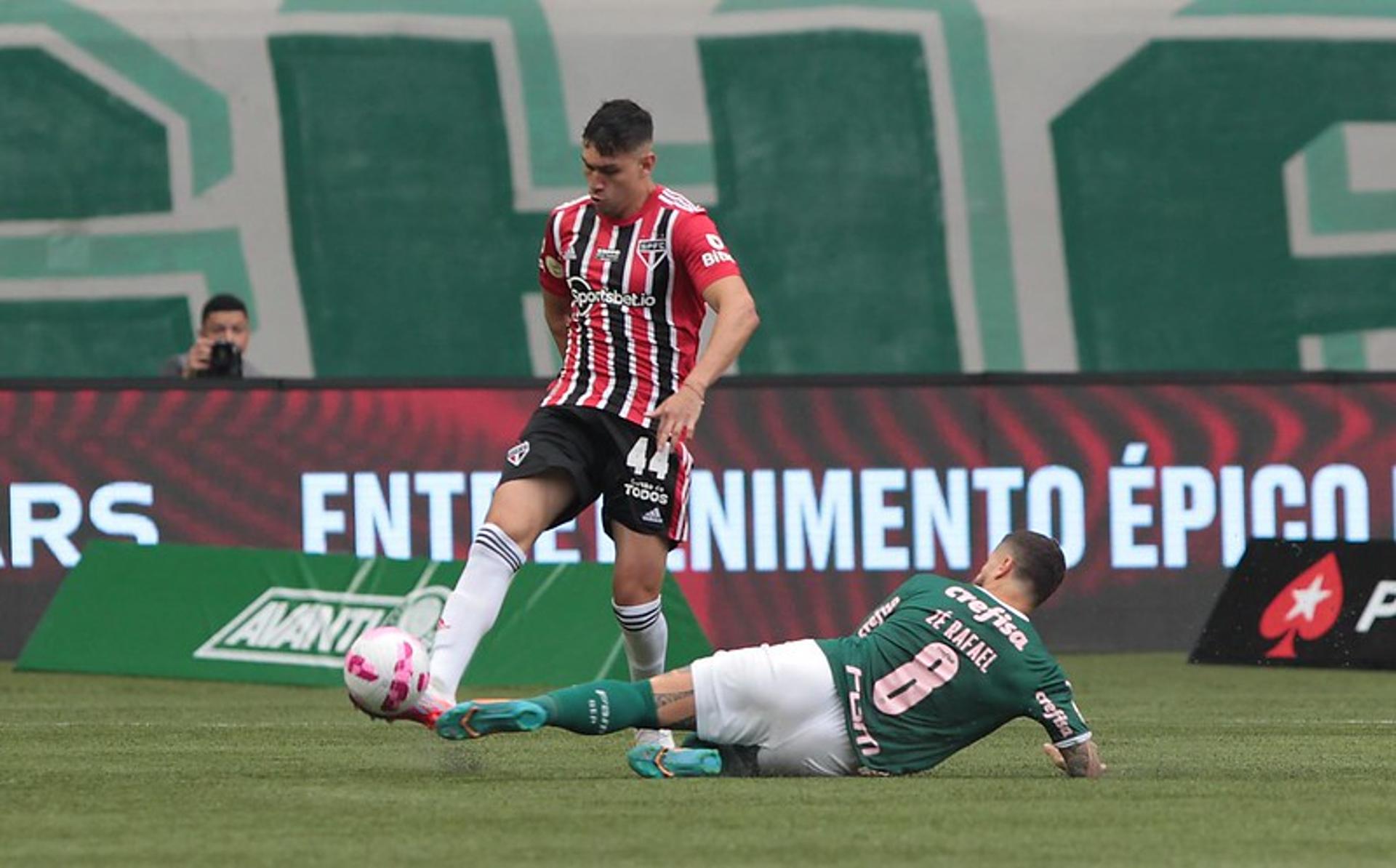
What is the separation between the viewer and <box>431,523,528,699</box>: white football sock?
25.6 ft

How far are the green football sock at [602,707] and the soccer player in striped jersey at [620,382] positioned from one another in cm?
63

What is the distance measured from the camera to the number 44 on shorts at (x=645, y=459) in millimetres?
8070

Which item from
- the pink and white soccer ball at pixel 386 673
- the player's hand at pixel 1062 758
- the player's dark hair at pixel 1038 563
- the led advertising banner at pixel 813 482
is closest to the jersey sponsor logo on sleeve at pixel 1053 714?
the player's hand at pixel 1062 758

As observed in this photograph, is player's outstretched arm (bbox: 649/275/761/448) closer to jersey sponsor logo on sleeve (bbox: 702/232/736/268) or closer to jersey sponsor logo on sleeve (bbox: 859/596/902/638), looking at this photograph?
jersey sponsor logo on sleeve (bbox: 702/232/736/268)

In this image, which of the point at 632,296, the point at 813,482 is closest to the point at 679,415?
the point at 632,296

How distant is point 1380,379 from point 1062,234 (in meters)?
4.60

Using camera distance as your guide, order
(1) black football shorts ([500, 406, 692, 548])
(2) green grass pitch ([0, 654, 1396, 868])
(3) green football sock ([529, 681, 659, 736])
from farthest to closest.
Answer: (1) black football shorts ([500, 406, 692, 548])
(3) green football sock ([529, 681, 659, 736])
(2) green grass pitch ([0, 654, 1396, 868])

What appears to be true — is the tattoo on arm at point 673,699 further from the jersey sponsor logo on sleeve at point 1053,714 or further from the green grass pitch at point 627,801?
the jersey sponsor logo on sleeve at point 1053,714

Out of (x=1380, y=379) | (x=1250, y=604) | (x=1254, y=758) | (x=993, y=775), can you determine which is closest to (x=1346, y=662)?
(x=1250, y=604)

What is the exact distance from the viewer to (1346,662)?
12820 millimetres

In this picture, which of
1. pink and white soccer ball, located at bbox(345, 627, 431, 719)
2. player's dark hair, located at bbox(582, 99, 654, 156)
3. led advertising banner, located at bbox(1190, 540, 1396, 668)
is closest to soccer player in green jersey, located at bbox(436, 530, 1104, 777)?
pink and white soccer ball, located at bbox(345, 627, 431, 719)

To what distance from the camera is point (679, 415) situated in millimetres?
7551

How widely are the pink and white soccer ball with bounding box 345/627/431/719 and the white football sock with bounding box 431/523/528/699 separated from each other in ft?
1.14

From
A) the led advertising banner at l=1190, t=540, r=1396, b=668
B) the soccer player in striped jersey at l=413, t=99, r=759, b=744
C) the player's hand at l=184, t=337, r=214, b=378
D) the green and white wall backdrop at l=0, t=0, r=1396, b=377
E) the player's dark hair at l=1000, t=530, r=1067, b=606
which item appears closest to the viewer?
the player's dark hair at l=1000, t=530, r=1067, b=606
